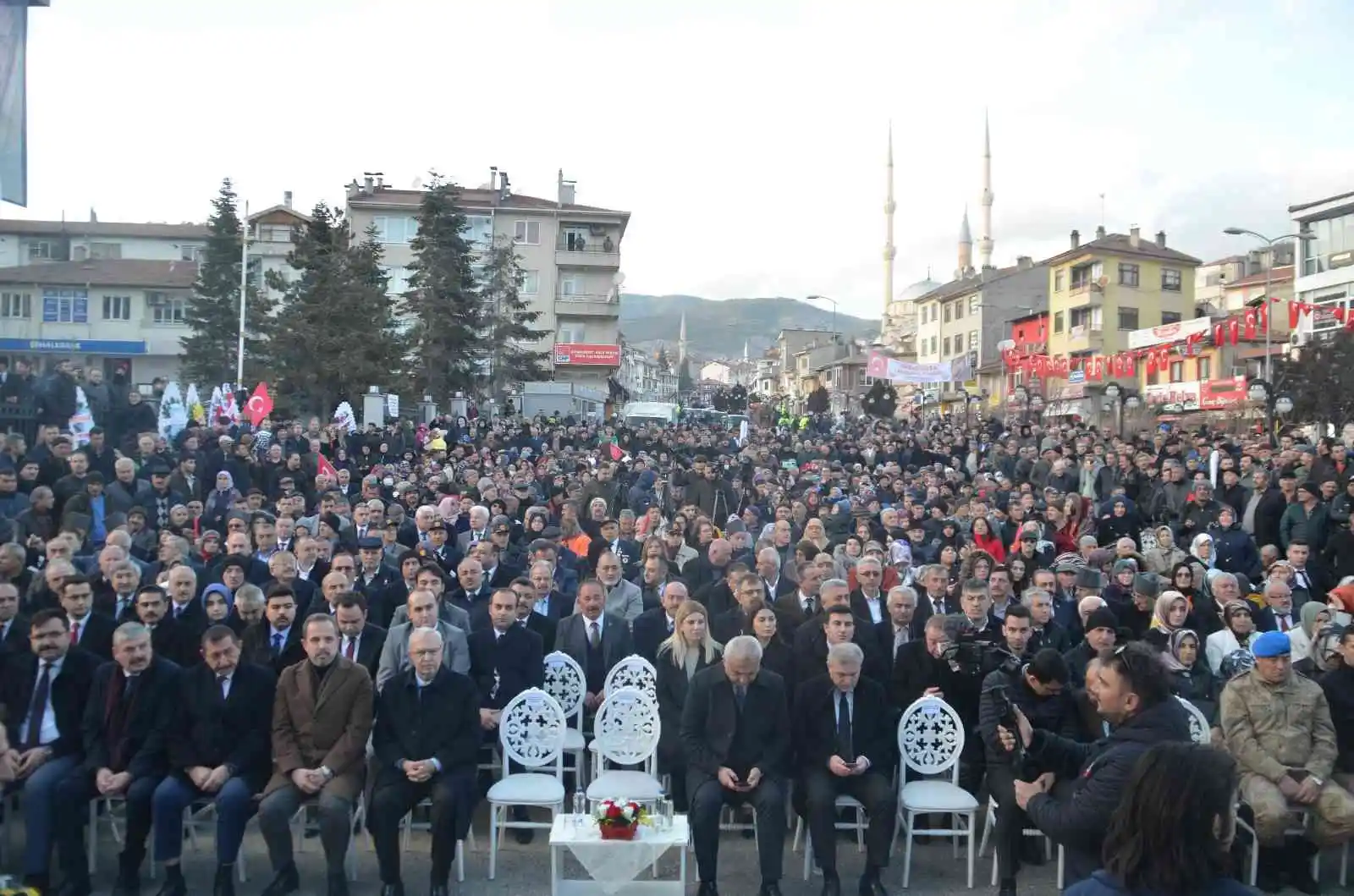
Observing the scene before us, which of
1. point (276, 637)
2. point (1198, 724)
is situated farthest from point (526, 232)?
point (1198, 724)

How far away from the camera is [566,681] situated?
23.9 feet

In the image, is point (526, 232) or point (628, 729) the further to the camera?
point (526, 232)

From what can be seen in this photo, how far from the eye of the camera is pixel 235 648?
20.4ft

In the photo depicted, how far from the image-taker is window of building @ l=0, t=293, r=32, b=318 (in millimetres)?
52406

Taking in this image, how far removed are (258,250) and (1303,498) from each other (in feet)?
183

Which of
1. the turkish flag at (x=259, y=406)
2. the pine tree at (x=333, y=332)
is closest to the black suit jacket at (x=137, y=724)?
the turkish flag at (x=259, y=406)

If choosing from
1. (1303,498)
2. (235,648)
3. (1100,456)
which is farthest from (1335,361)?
(235,648)

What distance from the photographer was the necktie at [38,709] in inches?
238

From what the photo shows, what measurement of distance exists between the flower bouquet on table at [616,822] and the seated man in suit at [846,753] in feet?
3.93

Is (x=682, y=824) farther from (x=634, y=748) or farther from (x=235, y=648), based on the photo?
(x=235, y=648)

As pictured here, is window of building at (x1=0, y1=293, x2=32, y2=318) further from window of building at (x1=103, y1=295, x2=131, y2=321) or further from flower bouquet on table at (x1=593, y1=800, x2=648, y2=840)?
flower bouquet on table at (x1=593, y1=800, x2=648, y2=840)

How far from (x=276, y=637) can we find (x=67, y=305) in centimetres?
5579

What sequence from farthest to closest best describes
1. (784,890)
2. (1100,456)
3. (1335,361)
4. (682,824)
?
(1335,361)
(1100,456)
(784,890)
(682,824)

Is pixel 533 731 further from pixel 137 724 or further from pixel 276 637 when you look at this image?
pixel 137 724
